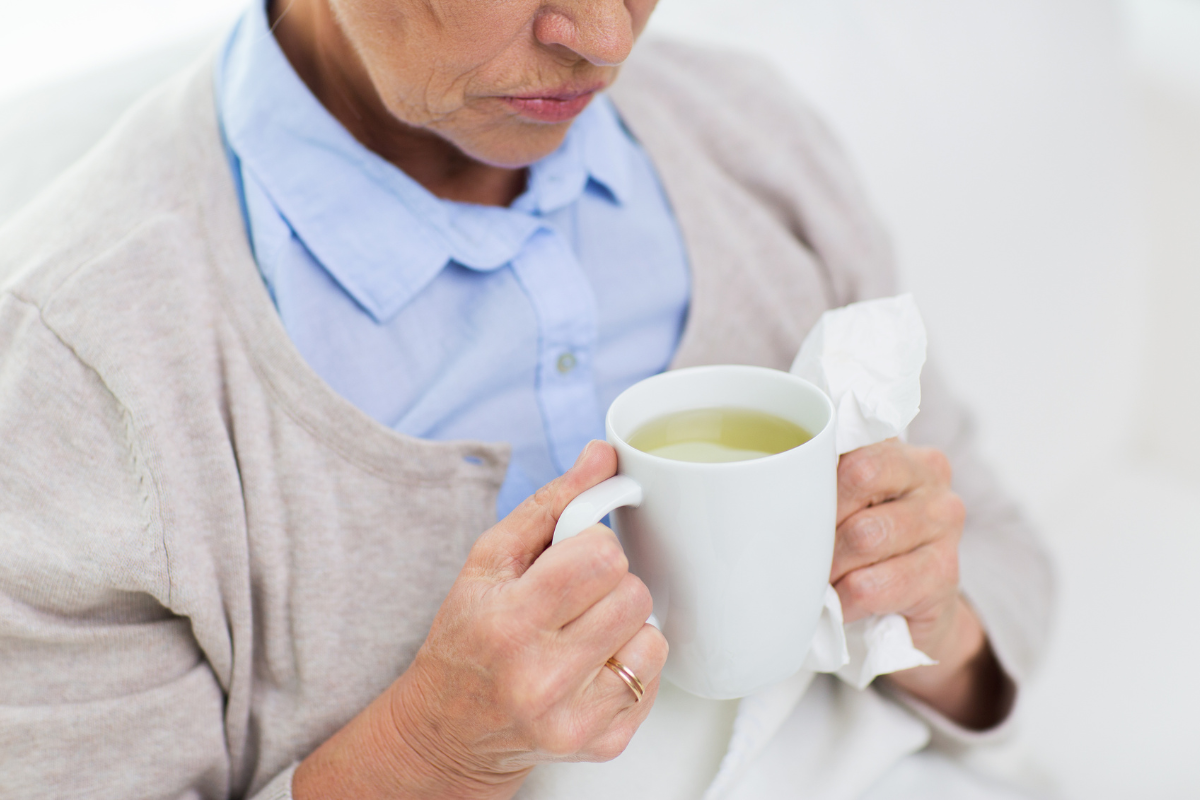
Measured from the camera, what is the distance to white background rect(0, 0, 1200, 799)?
3.64ft

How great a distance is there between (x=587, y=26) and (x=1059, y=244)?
0.97 m

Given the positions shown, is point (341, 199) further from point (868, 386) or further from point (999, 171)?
point (999, 171)

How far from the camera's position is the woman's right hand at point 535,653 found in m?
0.50

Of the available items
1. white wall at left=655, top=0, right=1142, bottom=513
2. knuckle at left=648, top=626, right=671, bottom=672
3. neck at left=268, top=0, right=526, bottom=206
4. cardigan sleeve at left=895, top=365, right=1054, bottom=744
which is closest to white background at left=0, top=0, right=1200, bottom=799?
white wall at left=655, top=0, right=1142, bottom=513

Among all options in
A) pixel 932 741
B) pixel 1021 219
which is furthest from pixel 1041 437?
pixel 932 741

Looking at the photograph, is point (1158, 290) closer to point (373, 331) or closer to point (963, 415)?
point (963, 415)

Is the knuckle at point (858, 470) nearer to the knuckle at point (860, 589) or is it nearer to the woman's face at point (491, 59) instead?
the knuckle at point (860, 589)

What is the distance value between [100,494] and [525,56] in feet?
1.32

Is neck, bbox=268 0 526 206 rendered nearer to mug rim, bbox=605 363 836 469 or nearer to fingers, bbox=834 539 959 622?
mug rim, bbox=605 363 836 469

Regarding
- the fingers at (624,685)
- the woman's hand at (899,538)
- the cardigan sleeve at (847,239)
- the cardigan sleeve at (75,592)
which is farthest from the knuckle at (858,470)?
the cardigan sleeve at (75,592)

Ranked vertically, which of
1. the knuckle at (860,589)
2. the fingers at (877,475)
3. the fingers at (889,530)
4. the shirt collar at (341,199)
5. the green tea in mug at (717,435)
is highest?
the shirt collar at (341,199)

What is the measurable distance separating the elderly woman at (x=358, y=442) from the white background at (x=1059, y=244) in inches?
13.1

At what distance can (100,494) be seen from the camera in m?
0.63

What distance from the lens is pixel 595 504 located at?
0.50 m
